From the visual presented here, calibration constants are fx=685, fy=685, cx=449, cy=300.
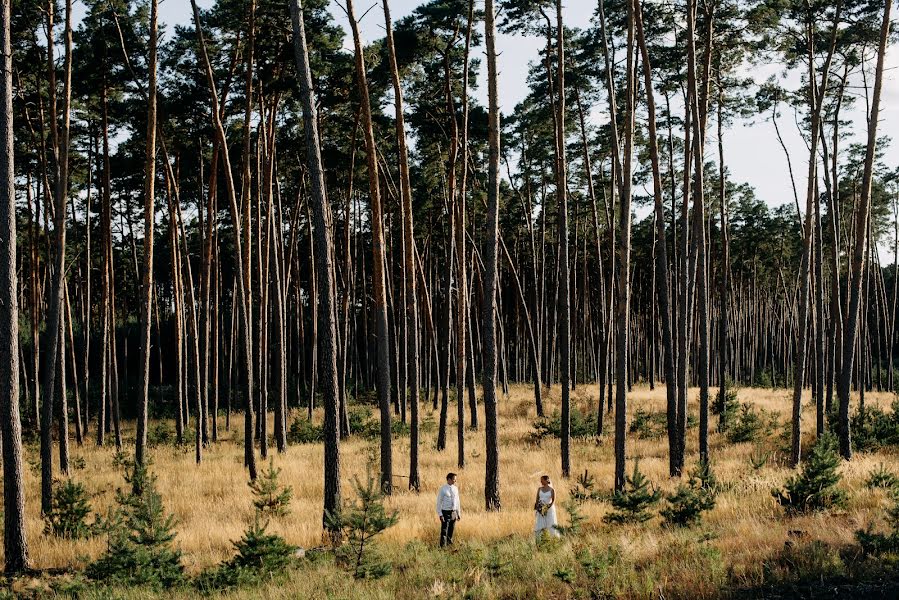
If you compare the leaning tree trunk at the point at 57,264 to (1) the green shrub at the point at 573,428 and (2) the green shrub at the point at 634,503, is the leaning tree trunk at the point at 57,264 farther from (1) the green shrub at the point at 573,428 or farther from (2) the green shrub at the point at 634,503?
(1) the green shrub at the point at 573,428

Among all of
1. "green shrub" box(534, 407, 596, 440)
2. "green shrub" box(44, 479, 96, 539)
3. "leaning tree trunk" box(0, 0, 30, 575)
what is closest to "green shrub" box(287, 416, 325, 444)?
"green shrub" box(534, 407, 596, 440)

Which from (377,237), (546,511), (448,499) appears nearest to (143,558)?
(448,499)

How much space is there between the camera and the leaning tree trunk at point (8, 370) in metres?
9.87

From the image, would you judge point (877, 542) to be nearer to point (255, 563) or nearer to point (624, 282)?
point (624, 282)

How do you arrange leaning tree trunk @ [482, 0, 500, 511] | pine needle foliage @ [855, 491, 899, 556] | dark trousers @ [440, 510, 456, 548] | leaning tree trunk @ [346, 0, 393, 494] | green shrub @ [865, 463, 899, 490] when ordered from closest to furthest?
pine needle foliage @ [855, 491, 899, 556], dark trousers @ [440, 510, 456, 548], green shrub @ [865, 463, 899, 490], leaning tree trunk @ [482, 0, 500, 511], leaning tree trunk @ [346, 0, 393, 494]

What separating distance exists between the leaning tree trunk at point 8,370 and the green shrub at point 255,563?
2924 mm

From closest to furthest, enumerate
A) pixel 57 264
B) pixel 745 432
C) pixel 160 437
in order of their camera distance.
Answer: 1. pixel 57 264
2. pixel 745 432
3. pixel 160 437

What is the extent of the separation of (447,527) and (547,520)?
5.32 feet

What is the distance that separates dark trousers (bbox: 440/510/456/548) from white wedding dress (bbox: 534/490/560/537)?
1.36m

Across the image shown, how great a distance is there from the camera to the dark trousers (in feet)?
36.2

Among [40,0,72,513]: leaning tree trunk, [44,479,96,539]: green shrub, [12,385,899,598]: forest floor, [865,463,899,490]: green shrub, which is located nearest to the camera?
[12,385,899,598]: forest floor

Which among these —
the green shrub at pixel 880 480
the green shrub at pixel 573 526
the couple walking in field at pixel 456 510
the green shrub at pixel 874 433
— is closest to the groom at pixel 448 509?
the couple walking in field at pixel 456 510

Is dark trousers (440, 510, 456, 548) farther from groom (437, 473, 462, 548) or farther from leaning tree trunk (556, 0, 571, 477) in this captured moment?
leaning tree trunk (556, 0, 571, 477)

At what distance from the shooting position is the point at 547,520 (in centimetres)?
1104
